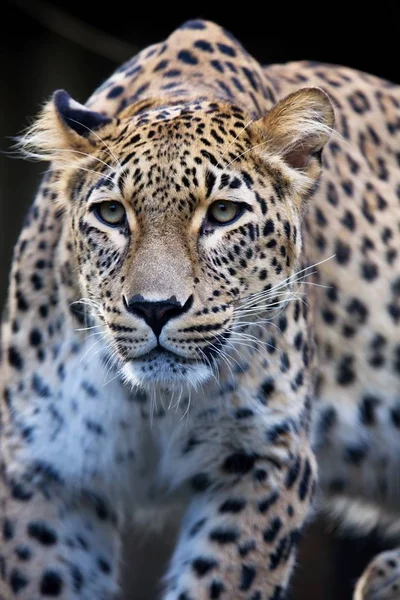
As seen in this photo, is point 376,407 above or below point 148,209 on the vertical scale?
below

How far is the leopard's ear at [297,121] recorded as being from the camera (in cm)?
540

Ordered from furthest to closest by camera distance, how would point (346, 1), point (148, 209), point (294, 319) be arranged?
point (346, 1) < point (294, 319) < point (148, 209)

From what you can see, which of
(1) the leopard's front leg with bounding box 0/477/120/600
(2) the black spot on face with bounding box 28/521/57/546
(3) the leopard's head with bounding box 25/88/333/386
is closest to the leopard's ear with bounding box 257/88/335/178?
(3) the leopard's head with bounding box 25/88/333/386

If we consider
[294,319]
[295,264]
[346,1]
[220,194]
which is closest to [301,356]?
[294,319]

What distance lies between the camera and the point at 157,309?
480 centimetres

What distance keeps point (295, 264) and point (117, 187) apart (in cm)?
82

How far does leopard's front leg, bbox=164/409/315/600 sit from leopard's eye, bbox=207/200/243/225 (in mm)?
904

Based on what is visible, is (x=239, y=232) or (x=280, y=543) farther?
(x=280, y=543)

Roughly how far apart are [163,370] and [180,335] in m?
0.20

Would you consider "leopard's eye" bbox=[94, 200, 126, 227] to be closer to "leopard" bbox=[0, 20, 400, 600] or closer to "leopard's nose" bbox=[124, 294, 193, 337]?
"leopard" bbox=[0, 20, 400, 600]

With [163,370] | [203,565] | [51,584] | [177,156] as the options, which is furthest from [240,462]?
[177,156]

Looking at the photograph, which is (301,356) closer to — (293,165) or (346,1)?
(293,165)

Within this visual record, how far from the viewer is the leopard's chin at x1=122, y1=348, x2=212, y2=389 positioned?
4.99 metres

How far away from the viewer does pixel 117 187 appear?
5.16m
